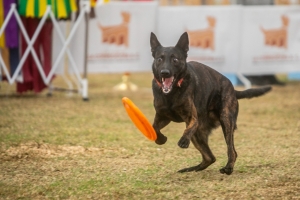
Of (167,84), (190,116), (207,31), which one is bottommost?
(207,31)

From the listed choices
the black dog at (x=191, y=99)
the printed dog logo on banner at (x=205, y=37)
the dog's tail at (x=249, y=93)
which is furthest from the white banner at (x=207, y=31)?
the black dog at (x=191, y=99)

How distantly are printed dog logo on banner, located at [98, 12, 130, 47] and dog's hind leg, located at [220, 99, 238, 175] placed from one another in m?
5.77

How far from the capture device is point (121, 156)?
22.5 ft

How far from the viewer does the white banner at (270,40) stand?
12.8 m

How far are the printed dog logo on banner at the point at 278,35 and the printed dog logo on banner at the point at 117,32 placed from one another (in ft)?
9.44

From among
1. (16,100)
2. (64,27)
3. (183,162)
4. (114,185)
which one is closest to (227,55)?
(64,27)

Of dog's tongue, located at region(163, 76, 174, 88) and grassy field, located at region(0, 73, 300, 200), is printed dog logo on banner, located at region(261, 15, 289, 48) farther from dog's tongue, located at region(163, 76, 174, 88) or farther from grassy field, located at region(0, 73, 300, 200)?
dog's tongue, located at region(163, 76, 174, 88)

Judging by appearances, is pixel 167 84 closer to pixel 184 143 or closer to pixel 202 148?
pixel 184 143

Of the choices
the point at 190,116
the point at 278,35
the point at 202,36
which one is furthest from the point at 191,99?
the point at 278,35

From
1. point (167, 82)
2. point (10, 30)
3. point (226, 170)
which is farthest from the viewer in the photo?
point (10, 30)

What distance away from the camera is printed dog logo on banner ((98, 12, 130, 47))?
11.6m

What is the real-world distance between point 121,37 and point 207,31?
1754 millimetres

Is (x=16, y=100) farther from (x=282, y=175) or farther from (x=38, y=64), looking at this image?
(x=282, y=175)

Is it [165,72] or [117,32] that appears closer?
[165,72]
